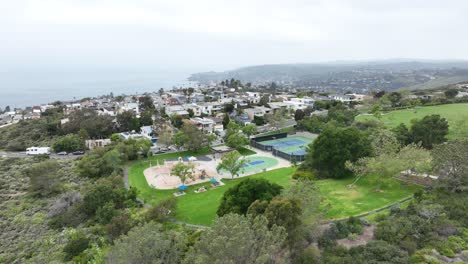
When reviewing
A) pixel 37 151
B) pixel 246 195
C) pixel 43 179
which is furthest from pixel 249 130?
pixel 37 151

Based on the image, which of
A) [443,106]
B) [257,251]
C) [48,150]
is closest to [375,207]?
[257,251]

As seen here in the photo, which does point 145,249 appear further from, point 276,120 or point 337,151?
point 276,120

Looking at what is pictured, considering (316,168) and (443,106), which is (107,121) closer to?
(316,168)

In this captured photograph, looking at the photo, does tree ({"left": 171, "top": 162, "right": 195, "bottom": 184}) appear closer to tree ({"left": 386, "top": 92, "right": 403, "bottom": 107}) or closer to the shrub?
the shrub

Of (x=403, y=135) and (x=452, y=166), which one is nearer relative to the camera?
(x=452, y=166)

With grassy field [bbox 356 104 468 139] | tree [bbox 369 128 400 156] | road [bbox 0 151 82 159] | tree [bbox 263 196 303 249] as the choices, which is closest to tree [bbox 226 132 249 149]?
tree [bbox 369 128 400 156]
